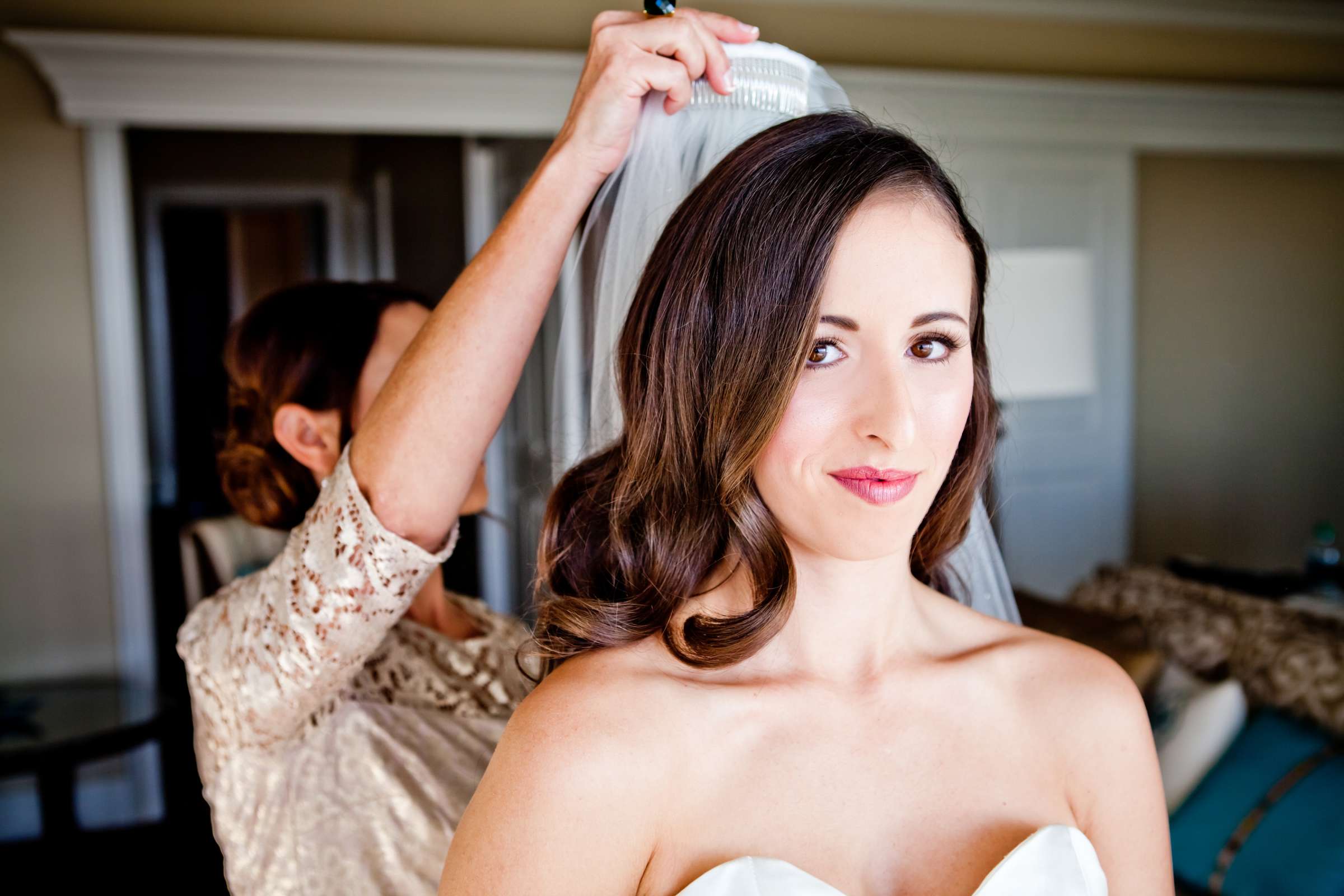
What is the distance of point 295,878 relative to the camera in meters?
1.28

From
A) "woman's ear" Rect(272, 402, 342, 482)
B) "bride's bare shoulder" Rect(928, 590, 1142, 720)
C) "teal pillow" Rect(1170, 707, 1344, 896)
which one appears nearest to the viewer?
"bride's bare shoulder" Rect(928, 590, 1142, 720)

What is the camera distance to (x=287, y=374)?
1473mm

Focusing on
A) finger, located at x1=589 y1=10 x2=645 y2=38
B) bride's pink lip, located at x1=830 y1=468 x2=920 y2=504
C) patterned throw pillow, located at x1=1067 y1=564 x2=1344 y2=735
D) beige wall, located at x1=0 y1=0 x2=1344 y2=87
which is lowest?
patterned throw pillow, located at x1=1067 y1=564 x2=1344 y2=735

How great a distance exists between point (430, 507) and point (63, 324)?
3.33 meters

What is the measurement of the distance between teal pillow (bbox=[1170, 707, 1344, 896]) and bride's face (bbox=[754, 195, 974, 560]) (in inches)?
62.6

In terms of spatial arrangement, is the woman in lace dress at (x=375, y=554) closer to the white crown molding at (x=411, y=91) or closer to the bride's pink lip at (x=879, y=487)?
the bride's pink lip at (x=879, y=487)

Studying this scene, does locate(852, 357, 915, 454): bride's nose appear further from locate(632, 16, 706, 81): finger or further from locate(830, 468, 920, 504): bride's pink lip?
locate(632, 16, 706, 81): finger

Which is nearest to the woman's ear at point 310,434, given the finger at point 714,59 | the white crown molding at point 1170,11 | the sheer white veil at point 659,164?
the sheer white veil at point 659,164

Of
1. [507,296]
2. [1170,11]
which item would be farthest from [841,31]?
[507,296]

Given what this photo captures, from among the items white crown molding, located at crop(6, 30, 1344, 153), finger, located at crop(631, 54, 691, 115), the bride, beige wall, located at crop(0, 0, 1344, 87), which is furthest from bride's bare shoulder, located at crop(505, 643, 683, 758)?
beige wall, located at crop(0, 0, 1344, 87)

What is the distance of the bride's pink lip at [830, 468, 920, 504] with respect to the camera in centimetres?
94

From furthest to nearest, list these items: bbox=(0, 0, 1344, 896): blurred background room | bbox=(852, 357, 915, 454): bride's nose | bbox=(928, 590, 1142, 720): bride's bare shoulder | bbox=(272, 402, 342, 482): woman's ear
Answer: bbox=(0, 0, 1344, 896): blurred background room < bbox=(272, 402, 342, 482): woman's ear < bbox=(928, 590, 1142, 720): bride's bare shoulder < bbox=(852, 357, 915, 454): bride's nose

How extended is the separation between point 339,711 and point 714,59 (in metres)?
0.85

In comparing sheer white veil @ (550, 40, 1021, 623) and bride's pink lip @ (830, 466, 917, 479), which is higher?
sheer white veil @ (550, 40, 1021, 623)
